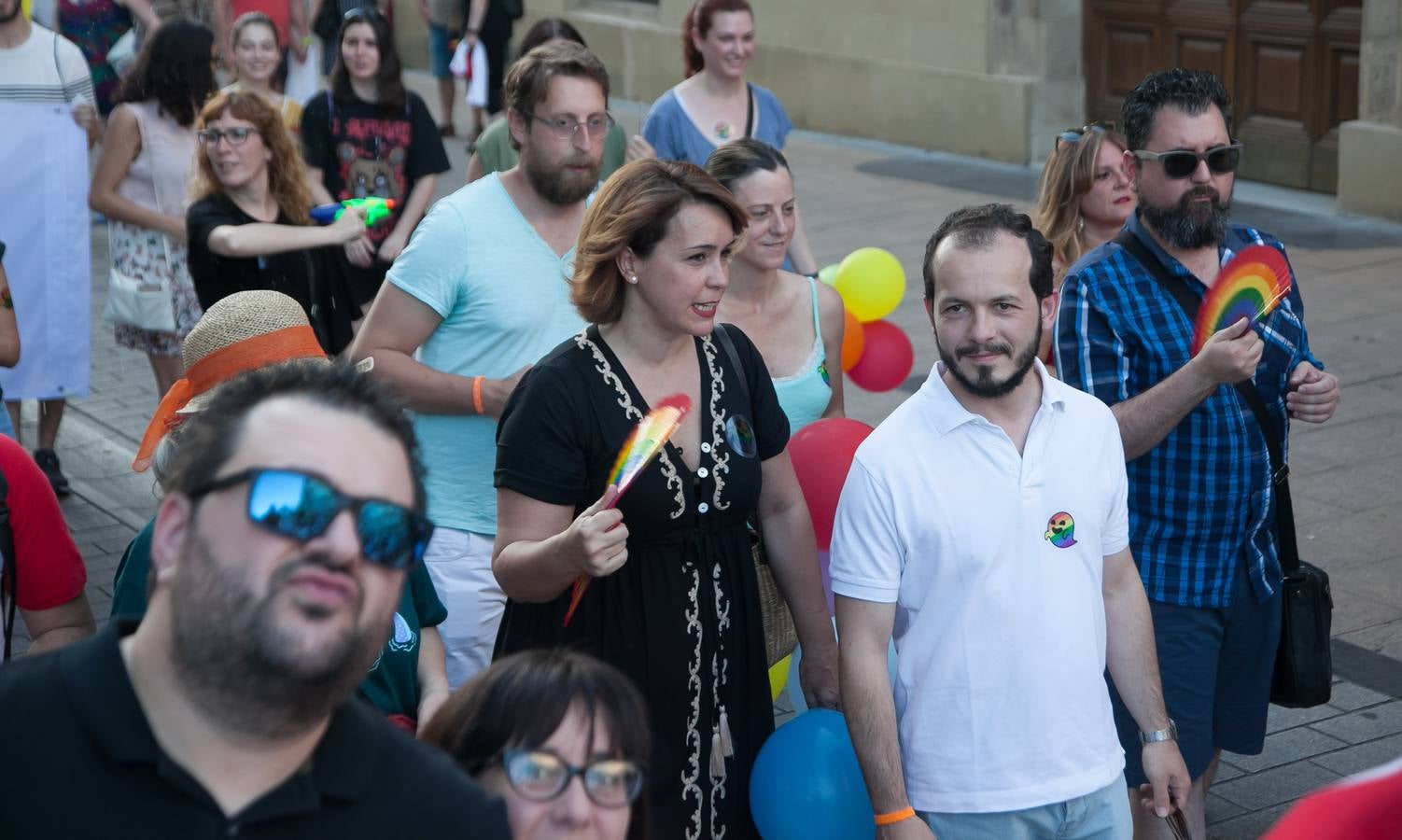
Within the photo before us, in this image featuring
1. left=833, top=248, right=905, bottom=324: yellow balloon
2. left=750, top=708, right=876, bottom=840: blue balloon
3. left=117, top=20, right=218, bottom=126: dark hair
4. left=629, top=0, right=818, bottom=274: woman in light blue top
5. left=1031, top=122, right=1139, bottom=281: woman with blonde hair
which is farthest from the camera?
left=117, top=20, right=218, bottom=126: dark hair

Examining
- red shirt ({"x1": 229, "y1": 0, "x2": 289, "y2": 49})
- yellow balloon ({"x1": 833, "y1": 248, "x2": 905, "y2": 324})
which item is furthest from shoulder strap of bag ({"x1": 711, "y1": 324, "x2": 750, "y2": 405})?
red shirt ({"x1": 229, "y1": 0, "x2": 289, "y2": 49})

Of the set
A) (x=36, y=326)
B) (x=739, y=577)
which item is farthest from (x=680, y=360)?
(x=36, y=326)

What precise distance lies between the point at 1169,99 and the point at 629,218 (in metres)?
1.48

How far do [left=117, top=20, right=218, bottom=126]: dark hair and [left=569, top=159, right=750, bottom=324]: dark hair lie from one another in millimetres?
4456

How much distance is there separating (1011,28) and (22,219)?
8624mm

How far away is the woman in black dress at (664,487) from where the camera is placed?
3.49 meters

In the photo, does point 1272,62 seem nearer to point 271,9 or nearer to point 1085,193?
point 271,9

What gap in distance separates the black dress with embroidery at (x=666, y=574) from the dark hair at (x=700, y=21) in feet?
14.6

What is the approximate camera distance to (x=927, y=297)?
367cm

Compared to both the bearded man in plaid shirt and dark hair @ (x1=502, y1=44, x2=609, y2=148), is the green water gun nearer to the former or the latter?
dark hair @ (x1=502, y1=44, x2=609, y2=148)

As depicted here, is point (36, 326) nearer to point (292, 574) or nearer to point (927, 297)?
point (927, 297)

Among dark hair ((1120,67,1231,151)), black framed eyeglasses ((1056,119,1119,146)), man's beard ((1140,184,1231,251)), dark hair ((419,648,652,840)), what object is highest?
dark hair ((1120,67,1231,151))

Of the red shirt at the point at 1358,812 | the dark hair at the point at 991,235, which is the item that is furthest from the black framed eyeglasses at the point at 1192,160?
the red shirt at the point at 1358,812

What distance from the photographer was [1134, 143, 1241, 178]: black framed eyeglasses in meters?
4.21
